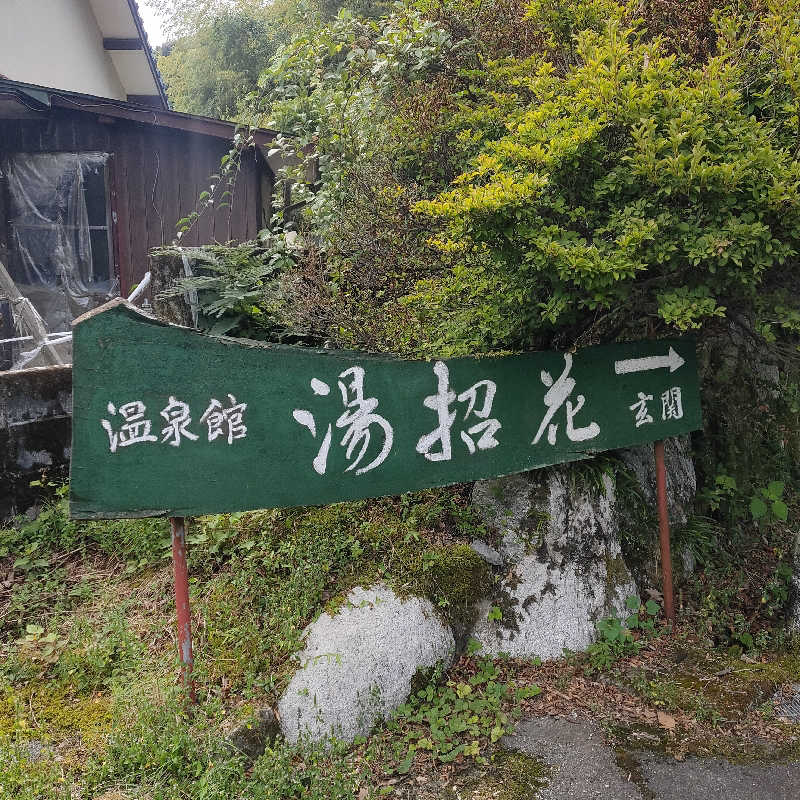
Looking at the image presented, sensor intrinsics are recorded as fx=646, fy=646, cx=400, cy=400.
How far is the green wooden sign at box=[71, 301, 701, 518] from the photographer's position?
2.89 meters

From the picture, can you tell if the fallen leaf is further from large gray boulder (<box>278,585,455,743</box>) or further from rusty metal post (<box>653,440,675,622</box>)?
large gray boulder (<box>278,585,455,743</box>)

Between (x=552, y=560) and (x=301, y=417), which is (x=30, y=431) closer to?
(x=301, y=417)

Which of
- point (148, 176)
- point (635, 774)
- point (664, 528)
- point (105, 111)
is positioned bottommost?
point (635, 774)

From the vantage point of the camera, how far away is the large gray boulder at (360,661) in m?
3.43

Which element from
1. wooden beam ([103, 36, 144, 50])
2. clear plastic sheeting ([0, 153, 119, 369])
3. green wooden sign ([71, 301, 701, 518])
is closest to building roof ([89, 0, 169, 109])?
wooden beam ([103, 36, 144, 50])

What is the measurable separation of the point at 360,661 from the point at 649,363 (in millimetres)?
2673

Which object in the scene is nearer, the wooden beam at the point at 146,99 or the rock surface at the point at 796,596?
the rock surface at the point at 796,596

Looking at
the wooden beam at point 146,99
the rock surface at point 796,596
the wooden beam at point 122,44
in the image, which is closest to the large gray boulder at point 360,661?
the rock surface at point 796,596

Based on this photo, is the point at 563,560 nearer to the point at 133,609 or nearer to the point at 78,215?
the point at 133,609

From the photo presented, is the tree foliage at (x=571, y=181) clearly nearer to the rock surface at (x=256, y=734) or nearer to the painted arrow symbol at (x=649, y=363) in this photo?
the painted arrow symbol at (x=649, y=363)

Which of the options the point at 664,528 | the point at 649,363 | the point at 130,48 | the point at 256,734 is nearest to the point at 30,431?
the point at 256,734

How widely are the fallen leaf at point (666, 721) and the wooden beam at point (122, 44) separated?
1436 centimetres

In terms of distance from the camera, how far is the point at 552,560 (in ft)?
14.6

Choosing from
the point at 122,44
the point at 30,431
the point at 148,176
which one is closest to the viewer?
the point at 30,431
